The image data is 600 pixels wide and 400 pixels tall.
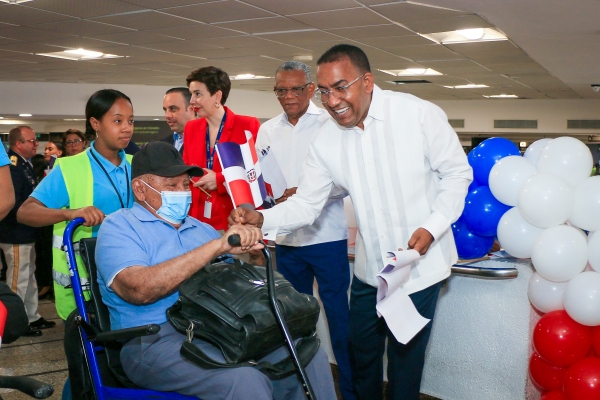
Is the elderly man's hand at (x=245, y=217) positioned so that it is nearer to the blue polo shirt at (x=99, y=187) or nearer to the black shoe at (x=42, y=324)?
the blue polo shirt at (x=99, y=187)

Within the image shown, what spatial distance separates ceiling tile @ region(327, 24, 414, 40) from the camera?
7.33 m

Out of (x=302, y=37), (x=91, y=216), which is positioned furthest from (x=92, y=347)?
(x=302, y=37)

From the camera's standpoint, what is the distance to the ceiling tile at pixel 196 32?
736cm

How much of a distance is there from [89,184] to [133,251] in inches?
28.6

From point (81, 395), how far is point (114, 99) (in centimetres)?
136

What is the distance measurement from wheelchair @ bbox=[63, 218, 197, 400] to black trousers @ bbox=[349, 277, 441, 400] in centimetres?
98

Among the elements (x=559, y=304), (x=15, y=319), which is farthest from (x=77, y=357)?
(x=559, y=304)

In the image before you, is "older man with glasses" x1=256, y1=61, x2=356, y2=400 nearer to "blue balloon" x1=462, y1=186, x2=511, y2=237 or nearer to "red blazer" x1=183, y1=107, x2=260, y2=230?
"red blazer" x1=183, y1=107, x2=260, y2=230

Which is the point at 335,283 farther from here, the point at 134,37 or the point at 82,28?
the point at 134,37

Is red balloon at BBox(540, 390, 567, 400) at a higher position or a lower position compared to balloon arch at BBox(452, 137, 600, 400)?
lower

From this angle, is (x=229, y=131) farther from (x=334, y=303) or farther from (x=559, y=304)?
(x=559, y=304)

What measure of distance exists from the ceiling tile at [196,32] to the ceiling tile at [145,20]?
0.58 ft

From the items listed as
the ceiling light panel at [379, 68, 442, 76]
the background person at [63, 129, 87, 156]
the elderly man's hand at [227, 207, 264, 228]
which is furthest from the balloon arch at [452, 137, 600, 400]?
the ceiling light panel at [379, 68, 442, 76]

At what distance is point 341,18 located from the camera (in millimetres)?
6852
